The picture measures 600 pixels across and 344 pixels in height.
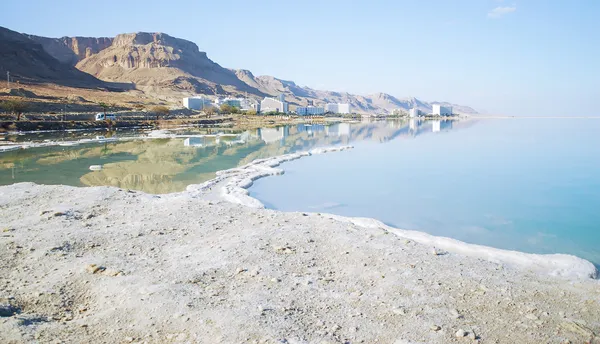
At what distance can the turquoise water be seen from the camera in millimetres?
11430

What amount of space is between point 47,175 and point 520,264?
1972 centimetres

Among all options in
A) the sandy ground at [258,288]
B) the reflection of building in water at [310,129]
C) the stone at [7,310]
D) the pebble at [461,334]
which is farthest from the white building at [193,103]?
the pebble at [461,334]

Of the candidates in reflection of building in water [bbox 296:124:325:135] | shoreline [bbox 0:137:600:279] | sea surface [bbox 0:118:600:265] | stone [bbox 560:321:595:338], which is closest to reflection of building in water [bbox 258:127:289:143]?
reflection of building in water [bbox 296:124:325:135]

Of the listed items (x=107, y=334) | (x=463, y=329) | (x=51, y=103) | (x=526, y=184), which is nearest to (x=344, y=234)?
(x=463, y=329)

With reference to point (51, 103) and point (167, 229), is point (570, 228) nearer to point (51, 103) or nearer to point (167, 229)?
point (167, 229)

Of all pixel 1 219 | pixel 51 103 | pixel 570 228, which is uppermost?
pixel 51 103

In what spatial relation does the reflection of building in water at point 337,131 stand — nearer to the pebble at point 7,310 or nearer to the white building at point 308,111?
the pebble at point 7,310

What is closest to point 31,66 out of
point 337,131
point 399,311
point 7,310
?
point 337,131

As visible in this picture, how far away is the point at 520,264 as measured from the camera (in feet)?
27.0

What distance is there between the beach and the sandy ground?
2 centimetres

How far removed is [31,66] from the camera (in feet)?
349

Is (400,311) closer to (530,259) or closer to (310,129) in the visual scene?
(530,259)

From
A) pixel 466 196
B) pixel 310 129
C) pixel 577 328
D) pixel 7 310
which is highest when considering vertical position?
pixel 310 129

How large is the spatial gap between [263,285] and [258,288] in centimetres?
13
